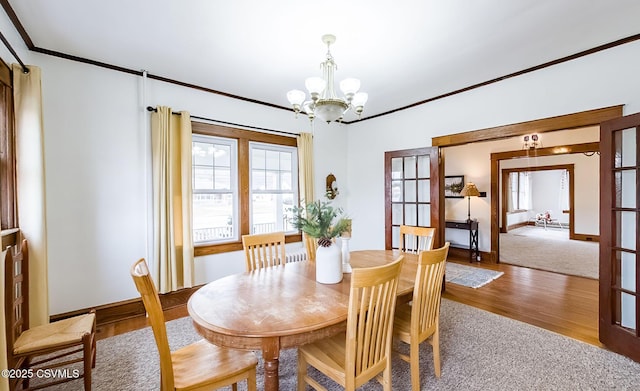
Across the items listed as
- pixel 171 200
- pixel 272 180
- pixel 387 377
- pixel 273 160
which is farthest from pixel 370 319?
pixel 273 160

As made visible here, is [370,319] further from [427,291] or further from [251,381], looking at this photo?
[251,381]

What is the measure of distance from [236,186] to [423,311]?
9.71 feet

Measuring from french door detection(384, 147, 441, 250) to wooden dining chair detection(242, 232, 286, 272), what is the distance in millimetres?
2253

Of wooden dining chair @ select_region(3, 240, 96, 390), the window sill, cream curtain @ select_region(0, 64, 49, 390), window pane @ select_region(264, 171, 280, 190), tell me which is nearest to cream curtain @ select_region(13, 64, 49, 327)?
cream curtain @ select_region(0, 64, 49, 390)

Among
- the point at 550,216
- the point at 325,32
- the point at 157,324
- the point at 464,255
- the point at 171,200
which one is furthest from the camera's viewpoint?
the point at 550,216

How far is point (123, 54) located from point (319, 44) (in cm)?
200

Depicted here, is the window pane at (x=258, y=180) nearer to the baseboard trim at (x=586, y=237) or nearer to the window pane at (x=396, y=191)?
the window pane at (x=396, y=191)

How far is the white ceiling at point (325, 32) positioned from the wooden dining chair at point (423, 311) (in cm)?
181

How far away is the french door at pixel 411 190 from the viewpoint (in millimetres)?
3918

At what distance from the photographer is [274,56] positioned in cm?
279

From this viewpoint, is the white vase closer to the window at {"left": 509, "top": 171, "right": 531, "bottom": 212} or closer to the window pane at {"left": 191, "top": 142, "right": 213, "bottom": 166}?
the window pane at {"left": 191, "top": 142, "right": 213, "bottom": 166}

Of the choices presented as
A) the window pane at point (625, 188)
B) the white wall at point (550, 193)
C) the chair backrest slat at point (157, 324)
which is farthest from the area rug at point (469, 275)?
the white wall at point (550, 193)

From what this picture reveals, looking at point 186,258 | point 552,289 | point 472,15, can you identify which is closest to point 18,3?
point 186,258

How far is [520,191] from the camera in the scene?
36.2 ft
